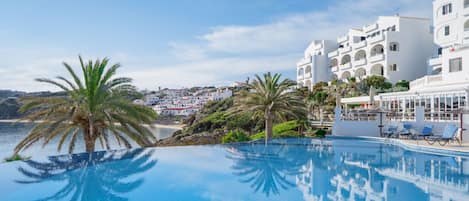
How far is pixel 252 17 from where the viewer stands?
26.5 m

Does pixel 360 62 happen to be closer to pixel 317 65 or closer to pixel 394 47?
pixel 394 47

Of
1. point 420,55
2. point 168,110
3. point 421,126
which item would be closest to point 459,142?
point 421,126

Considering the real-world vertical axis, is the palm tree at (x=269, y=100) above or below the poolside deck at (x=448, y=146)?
above

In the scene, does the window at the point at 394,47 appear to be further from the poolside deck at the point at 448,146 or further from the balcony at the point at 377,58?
the poolside deck at the point at 448,146

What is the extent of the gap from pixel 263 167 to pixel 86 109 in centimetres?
731

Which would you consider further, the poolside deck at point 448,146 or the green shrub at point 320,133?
the green shrub at point 320,133

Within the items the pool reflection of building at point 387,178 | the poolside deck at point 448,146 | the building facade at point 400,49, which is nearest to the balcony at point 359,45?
the building facade at point 400,49

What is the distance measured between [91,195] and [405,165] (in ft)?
35.7

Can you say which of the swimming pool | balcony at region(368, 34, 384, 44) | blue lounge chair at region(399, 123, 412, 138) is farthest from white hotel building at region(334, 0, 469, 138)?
balcony at region(368, 34, 384, 44)

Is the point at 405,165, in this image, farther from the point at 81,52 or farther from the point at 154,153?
the point at 81,52

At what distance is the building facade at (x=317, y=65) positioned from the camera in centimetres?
5816

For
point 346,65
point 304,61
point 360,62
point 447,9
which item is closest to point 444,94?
point 447,9

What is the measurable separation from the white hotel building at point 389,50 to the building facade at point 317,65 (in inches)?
130

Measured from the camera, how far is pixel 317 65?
58.3 metres
